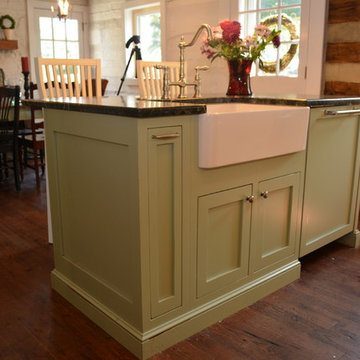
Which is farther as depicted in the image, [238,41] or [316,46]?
[316,46]

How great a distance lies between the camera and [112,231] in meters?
1.69

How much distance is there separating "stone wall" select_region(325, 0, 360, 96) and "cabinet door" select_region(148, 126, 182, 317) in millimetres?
2333

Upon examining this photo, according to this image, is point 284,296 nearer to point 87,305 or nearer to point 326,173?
point 326,173

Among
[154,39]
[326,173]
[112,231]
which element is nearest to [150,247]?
[112,231]

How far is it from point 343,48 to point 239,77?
4.23 ft

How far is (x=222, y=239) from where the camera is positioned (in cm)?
182

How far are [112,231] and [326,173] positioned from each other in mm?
1269

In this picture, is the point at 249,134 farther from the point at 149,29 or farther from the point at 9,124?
the point at 149,29

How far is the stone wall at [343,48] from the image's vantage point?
3265mm

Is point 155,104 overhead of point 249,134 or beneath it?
overhead

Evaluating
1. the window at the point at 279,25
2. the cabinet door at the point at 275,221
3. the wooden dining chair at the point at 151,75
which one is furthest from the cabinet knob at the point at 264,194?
the window at the point at 279,25

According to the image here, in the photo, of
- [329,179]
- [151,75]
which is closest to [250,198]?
[329,179]

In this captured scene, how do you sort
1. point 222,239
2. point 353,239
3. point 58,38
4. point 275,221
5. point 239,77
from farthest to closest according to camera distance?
1. point 58,38
2. point 353,239
3. point 239,77
4. point 275,221
5. point 222,239

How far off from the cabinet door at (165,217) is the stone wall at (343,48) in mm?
2333
